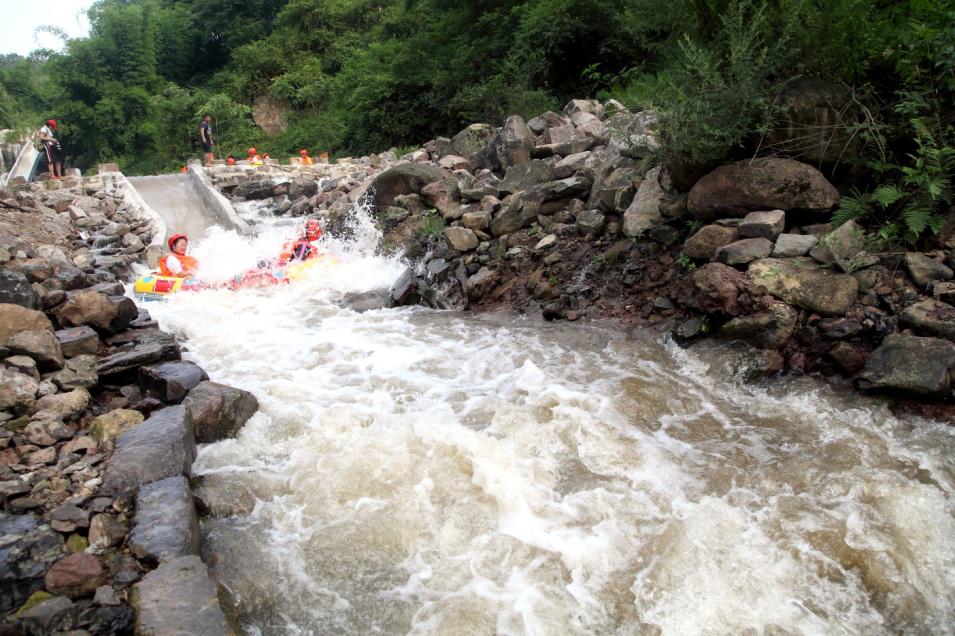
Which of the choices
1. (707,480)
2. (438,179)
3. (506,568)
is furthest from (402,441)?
(438,179)

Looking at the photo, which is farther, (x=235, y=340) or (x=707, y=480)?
(x=235, y=340)

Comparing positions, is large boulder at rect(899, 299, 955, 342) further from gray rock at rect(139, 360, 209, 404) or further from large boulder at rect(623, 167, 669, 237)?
gray rock at rect(139, 360, 209, 404)

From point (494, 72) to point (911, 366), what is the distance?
12.4 meters

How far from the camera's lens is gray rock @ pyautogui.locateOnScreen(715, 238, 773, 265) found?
5.16 meters

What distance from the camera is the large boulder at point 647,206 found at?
21.1 feet

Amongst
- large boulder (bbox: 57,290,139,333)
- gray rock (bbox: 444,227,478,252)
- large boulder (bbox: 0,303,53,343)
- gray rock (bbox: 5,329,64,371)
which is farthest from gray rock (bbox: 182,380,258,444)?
gray rock (bbox: 444,227,478,252)

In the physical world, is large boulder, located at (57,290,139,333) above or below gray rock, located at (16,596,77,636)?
above

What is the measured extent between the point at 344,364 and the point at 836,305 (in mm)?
4303

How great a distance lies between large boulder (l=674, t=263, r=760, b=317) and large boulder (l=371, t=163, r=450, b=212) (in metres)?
5.45

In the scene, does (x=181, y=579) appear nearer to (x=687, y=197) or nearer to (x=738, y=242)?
(x=738, y=242)

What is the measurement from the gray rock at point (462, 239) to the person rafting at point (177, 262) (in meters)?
3.96

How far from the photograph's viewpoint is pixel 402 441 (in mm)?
4363

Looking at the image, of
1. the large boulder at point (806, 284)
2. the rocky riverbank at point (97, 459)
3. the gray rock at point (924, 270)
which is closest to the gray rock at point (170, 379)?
the rocky riverbank at point (97, 459)

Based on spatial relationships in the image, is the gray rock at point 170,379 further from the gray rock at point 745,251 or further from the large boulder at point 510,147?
the large boulder at point 510,147
